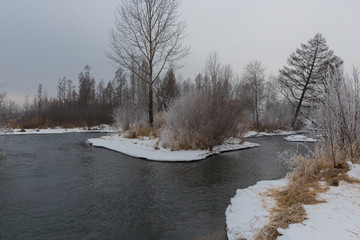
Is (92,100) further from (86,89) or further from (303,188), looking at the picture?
(303,188)

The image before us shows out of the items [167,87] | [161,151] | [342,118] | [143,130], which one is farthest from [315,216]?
[167,87]

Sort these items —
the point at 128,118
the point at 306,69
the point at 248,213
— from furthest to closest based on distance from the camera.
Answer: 1. the point at 306,69
2. the point at 128,118
3. the point at 248,213

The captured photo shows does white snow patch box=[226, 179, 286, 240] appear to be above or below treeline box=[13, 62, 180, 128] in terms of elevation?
below

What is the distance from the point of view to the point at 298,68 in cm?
2720

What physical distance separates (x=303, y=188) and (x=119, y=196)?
12.3ft

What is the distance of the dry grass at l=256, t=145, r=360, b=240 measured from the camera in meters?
2.82

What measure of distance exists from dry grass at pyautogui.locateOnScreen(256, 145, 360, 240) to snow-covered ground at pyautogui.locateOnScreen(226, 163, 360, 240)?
0.36ft

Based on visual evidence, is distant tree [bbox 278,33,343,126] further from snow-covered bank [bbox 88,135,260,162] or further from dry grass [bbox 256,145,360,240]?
dry grass [bbox 256,145,360,240]

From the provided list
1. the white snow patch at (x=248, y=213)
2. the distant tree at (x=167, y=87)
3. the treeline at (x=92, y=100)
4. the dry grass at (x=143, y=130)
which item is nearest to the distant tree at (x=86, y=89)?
the treeline at (x=92, y=100)

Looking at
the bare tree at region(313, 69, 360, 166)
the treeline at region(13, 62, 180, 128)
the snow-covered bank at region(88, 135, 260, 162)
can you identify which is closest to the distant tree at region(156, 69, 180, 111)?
the treeline at region(13, 62, 180, 128)

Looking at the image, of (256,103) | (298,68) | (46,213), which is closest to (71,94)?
(256,103)

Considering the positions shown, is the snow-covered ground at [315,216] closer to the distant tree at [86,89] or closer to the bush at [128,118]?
the bush at [128,118]

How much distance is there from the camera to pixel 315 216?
9.35ft

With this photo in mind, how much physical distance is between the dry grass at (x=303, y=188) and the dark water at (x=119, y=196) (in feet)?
2.52
